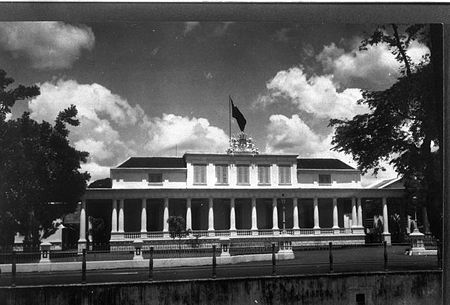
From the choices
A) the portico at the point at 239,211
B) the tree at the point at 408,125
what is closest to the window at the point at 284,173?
the portico at the point at 239,211

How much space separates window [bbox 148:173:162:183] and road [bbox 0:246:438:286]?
0.72 meters

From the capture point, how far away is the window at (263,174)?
13.5 feet

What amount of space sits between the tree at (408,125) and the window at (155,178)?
1413 millimetres

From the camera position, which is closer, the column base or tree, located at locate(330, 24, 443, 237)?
tree, located at locate(330, 24, 443, 237)

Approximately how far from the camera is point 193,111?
150 inches

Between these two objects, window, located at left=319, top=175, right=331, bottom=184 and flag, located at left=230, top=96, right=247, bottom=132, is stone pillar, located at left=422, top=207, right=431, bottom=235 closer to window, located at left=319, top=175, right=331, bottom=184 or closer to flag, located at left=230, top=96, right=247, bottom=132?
window, located at left=319, top=175, right=331, bottom=184

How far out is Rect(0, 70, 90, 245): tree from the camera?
357 cm

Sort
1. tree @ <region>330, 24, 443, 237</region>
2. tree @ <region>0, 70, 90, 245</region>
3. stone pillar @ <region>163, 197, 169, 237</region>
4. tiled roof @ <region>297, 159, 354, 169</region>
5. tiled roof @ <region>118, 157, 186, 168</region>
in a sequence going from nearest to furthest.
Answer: tree @ <region>0, 70, 90, 245</region>, tree @ <region>330, 24, 443, 237</region>, tiled roof @ <region>118, 157, 186, 168</region>, stone pillar @ <region>163, 197, 169, 237</region>, tiled roof @ <region>297, 159, 354, 169</region>

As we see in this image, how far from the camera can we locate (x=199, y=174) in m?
4.09

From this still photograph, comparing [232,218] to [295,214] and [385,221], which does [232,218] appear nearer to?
[295,214]

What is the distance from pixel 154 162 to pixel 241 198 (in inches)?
31.2

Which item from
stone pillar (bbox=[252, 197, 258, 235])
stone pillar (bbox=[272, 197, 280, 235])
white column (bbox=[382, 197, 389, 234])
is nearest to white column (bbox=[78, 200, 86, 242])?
stone pillar (bbox=[252, 197, 258, 235])

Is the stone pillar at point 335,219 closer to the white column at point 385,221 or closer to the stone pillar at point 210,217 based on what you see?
the white column at point 385,221

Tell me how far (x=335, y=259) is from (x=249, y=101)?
147 centimetres
